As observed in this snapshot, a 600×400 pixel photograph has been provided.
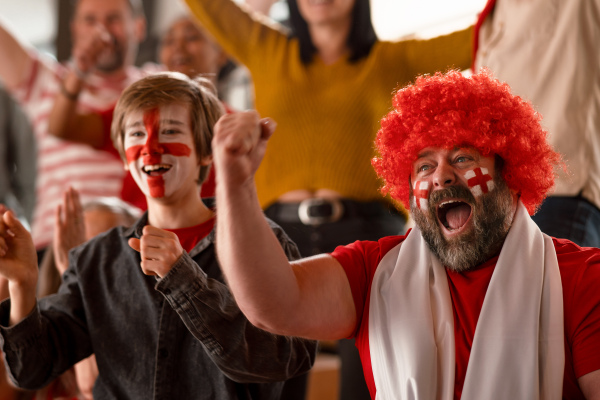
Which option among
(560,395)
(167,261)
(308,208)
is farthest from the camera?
(308,208)

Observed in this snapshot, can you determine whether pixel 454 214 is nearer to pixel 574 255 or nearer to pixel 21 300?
pixel 574 255

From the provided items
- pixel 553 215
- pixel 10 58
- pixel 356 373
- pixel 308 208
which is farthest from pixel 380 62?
pixel 10 58

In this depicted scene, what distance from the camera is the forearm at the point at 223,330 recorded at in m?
1.68

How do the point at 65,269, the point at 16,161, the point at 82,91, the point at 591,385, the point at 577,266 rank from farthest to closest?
the point at 16,161, the point at 82,91, the point at 65,269, the point at 577,266, the point at 591,385

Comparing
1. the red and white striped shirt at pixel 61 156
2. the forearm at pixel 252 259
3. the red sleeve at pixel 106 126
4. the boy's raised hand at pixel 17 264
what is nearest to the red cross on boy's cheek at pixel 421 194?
the forearm at pixel 252 259

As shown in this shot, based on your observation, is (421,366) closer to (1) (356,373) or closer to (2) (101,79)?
(1) (356,373)

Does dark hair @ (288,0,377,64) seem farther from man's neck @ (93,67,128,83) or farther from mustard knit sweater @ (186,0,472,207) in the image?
man's neck @ (93,67,128,83)

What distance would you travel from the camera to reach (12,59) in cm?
362

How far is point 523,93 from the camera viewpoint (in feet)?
7.42

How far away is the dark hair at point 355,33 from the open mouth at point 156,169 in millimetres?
1026

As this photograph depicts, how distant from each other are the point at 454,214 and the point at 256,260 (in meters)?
0.57

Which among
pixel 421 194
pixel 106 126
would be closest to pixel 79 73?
pixel 106 126

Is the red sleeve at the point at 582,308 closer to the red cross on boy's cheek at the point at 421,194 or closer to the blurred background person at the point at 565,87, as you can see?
the red cross on boy's cheek at the point at 421,194

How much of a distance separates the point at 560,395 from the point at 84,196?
8.94ft
